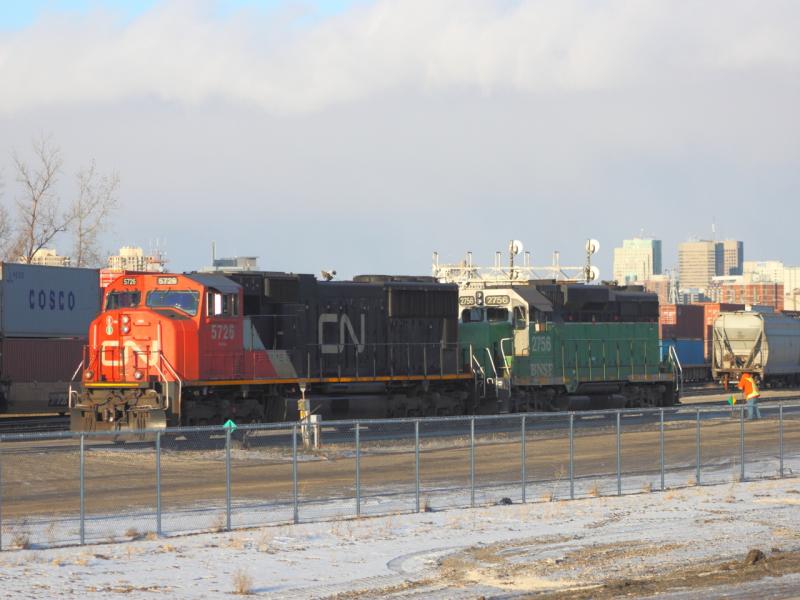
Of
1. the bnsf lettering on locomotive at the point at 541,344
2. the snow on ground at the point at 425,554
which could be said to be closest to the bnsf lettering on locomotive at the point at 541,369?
the bnsf lettering on locomotive at the point at 541,344

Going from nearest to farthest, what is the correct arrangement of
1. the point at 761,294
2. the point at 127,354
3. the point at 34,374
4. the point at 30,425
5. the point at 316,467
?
the point at 316,467, the point at 127,354, the point at 30,425, the point at 34,374, the point at 761,294

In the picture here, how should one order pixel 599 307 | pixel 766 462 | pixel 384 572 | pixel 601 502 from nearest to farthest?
pixel 384 572 → pixel 601 502 → pixel 766 462 → pixel 599 307

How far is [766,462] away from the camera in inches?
1035

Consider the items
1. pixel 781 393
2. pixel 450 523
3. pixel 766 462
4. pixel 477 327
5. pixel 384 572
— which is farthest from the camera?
pixel 781 393

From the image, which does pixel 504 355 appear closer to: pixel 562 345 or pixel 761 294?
pixel 562 345

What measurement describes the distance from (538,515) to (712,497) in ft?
12.9

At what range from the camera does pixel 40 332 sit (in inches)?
1432

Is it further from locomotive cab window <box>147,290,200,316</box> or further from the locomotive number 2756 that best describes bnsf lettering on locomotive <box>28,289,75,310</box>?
the locomotive number 2756

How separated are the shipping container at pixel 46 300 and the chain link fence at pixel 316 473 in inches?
Answer: 298

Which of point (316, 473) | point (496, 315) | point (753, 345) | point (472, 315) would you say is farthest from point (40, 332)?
point (753, 345)

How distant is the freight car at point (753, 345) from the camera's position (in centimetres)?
5591

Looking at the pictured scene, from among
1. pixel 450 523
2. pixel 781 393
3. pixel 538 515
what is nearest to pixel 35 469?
pixel 450 523

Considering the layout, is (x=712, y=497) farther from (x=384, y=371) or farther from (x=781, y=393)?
(x=781, y=393)

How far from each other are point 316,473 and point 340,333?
9.64 m
